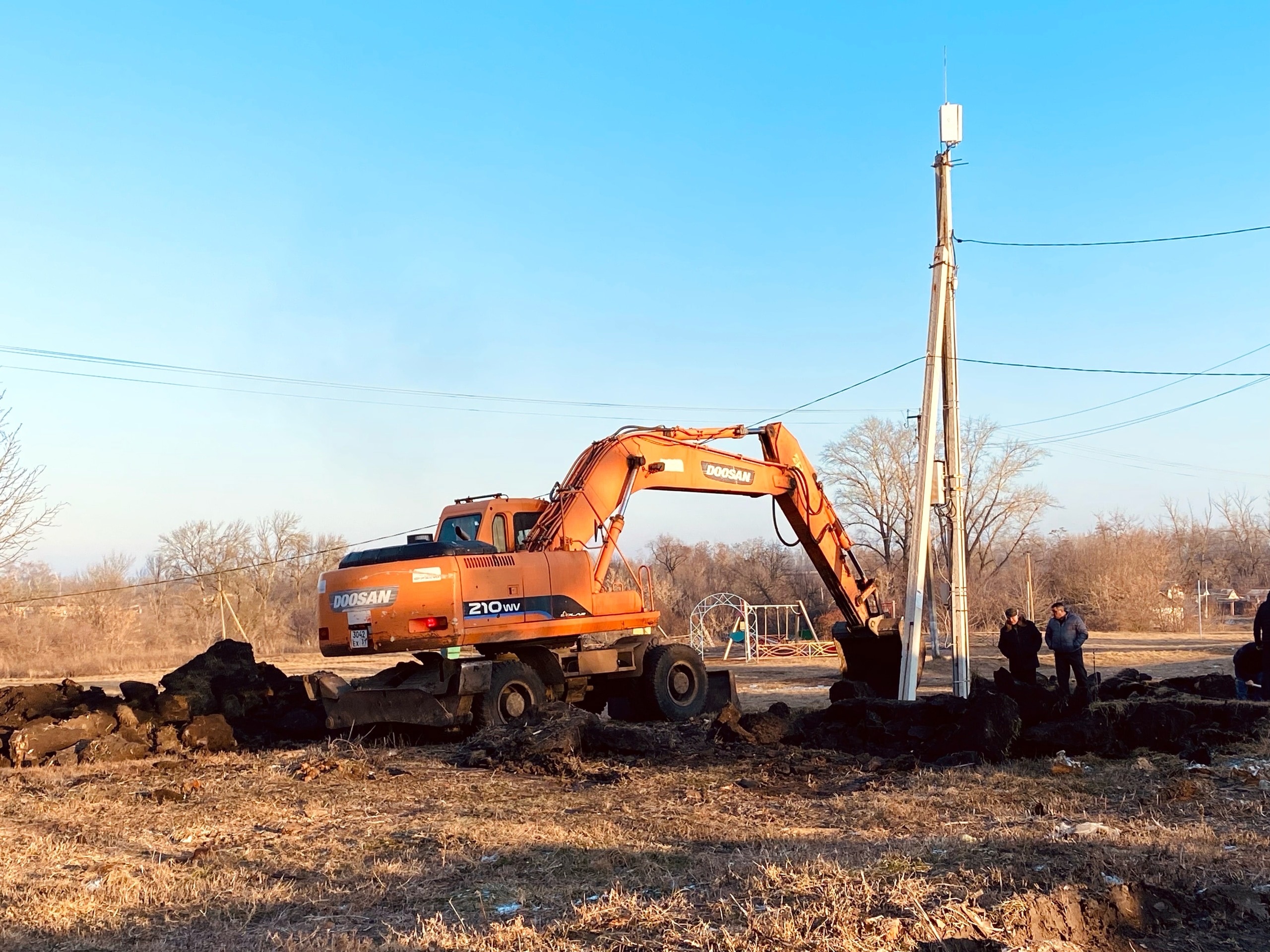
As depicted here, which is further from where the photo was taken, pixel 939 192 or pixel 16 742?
pixel 939 192

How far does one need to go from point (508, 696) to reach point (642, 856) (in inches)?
293

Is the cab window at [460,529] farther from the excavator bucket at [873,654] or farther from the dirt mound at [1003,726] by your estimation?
the excavator bucket at [873,654]

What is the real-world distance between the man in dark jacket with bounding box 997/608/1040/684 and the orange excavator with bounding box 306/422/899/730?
1.71 meters

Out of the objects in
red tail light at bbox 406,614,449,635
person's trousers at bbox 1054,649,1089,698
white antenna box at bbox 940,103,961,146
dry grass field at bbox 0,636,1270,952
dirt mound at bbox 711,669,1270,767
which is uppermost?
white antenna box at bbox 940,103,961,146

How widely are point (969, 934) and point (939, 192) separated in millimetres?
13155

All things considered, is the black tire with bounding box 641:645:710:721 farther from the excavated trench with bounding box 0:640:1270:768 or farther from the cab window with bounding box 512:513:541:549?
the cab window with bounding box 512:513:541:549

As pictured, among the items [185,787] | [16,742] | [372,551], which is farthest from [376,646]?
[16,742]

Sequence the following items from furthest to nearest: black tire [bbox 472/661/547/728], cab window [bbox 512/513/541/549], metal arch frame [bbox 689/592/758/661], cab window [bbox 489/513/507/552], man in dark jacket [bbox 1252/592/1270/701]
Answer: metal arch frame [bbox 689/592/758/661]
cab window [bbox 512/513/541/549]
cab window [bbox 489/513/507/552]
black tire [bbox 472/661/547/728]
man in dark jacket [bbox 1252/592/1270/701]

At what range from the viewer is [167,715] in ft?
47.8

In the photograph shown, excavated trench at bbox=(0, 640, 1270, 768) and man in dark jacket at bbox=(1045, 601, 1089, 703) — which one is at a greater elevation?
man in dark jacket at bbox=(1045, 601, 1089, 703)

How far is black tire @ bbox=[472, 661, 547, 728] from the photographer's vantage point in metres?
14.0

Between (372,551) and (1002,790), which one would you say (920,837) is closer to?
(1002,790)

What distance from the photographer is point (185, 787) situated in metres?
11.1

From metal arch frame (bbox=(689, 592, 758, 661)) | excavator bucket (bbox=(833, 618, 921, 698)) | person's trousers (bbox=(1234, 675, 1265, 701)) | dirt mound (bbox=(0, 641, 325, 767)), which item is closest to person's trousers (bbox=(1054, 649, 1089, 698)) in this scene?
person's trousers (bbox=(1234, 675, 1265, 701))
